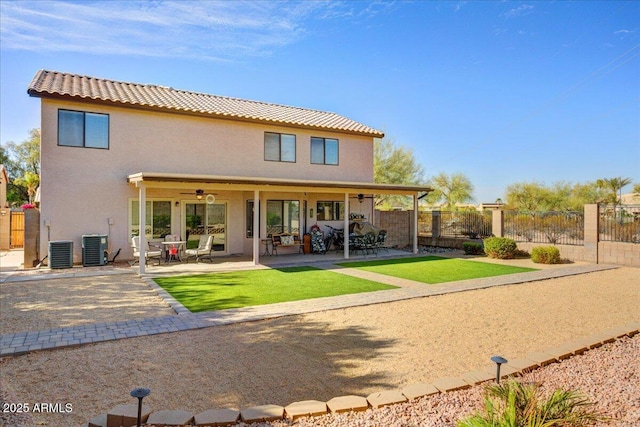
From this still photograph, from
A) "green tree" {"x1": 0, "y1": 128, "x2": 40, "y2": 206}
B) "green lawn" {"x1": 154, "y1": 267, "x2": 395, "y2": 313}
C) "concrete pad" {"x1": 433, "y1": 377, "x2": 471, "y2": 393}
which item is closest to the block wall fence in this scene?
"green lawn" {"x1": 154, "y1": 267, "x2": 395, "y2": 313}

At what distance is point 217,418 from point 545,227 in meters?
17.0

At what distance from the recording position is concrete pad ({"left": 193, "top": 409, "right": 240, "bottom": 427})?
10.6 feet

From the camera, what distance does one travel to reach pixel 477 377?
166 inches

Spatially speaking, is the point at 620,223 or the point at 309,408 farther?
the point at 620,223

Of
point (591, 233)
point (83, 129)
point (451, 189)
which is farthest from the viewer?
point (451, 189)

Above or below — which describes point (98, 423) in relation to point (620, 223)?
below

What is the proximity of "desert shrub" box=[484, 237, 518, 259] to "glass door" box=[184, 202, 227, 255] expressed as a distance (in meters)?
11.1

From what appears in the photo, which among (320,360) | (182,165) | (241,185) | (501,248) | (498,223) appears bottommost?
(320,360)

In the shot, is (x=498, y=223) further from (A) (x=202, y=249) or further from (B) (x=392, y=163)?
(B) (x=392, y=163)

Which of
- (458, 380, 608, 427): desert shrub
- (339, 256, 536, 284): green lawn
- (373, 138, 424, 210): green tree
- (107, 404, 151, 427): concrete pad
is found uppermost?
(373, 138, 424, 210): green tree

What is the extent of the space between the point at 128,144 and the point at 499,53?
22.2 metres

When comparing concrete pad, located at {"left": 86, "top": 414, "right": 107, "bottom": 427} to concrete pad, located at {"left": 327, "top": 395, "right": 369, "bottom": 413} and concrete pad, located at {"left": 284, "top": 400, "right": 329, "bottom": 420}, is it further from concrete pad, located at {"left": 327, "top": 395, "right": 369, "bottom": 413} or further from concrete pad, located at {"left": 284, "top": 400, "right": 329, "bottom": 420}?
concrete pad, located at {"left": 327, "top": 395, "right": 369, "bottom": 413}

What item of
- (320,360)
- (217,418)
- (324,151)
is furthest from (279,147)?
(217,418)

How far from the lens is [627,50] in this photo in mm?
22781
